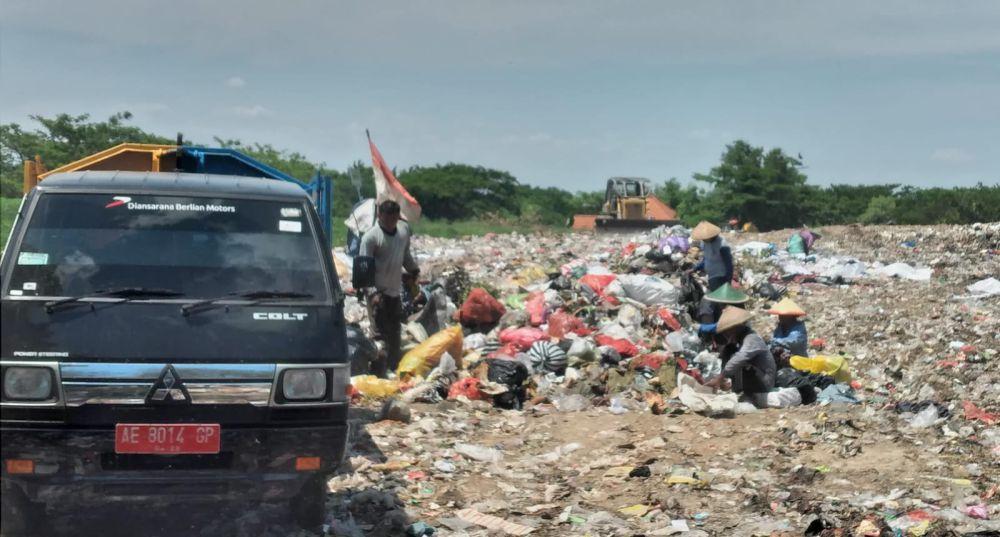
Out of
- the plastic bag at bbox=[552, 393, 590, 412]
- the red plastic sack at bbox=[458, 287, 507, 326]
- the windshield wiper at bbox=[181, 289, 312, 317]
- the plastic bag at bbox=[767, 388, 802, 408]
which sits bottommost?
the plastic bag at bbox=[552, 393, 590, 412]

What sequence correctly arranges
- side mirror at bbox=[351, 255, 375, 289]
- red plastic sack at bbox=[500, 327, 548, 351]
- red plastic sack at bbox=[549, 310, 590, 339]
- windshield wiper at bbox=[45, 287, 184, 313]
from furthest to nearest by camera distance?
red plastic sack at bbox=[549, 310, 590, 339], red plastic sack at bbox=[500, 327, 548, 351], side mirror at bbox=[351, 255, 375, 289], windshield wiper at bbox=[45, 287, 184, 313]

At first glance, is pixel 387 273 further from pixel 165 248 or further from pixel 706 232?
pixel 165 248

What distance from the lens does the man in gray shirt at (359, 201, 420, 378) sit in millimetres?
8414

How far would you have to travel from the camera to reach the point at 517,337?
33.6ft

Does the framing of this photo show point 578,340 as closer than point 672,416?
No

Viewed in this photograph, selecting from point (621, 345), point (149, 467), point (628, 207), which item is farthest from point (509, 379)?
point (628, 207)

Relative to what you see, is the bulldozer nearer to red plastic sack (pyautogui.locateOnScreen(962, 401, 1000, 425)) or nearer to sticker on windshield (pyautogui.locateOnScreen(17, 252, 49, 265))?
red plastic sack (pyautogui.locateOnScreen(962, 401, 1000, 425))

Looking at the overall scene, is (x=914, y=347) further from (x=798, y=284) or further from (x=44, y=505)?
(x=44, y=505)

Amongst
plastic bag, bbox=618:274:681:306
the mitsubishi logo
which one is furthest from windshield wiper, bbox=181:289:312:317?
plastic bag, bbox=618:274:681:306

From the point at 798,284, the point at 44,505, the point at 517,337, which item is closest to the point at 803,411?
the point at 517,337

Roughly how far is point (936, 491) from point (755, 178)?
43.7 m

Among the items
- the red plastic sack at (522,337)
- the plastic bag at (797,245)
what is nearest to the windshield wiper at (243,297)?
the red plastic sack at (522,337)

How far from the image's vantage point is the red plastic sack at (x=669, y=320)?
1121 cm

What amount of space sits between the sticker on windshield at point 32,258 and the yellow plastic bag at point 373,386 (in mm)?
3726
